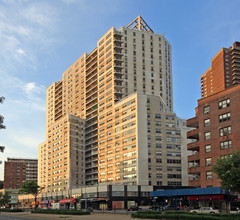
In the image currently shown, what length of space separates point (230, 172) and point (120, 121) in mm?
93052

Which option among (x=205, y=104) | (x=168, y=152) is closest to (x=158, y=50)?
(x=168, y=152)

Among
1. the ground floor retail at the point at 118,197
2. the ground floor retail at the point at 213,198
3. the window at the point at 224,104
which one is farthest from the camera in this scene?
the ground floor retail at the point at 118,197

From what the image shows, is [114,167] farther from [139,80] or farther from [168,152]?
[139,80]

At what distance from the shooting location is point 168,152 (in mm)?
140375

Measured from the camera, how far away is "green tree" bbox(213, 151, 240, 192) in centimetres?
5409

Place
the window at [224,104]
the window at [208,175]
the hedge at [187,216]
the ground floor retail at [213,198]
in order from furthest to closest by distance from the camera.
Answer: the window at [208,175], the window at [224,104], the ground floor retail at [213,198], the hedge at [187,216]

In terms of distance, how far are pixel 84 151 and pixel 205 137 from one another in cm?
10149

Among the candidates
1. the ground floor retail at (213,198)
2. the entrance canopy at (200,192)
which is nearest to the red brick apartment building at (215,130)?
the entrance canopy at (200,192)

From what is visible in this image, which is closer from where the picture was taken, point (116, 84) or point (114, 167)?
point (114, 167)

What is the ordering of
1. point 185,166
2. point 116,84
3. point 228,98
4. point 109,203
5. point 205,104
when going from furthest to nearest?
1. point 116,84
2. point 185,166
3. point 109,203
4. point 205,104
5. point 228,98

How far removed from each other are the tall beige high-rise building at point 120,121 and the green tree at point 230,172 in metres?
77.0

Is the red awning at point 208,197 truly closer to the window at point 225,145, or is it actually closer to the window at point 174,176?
the window at point 225,145

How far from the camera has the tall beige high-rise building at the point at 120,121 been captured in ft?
449

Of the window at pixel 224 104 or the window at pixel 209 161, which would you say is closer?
the window at pixel 224 104
